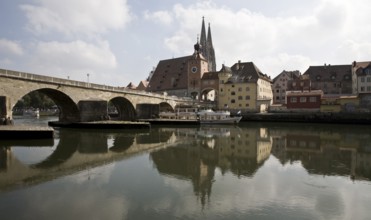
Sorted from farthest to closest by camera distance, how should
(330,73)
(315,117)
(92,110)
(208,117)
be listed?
(330,73), (315,117), (208,117), (92,110)

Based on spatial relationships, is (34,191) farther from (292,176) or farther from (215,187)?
(292,176)

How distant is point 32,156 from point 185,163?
372 inches

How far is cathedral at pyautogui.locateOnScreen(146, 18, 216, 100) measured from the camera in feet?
254

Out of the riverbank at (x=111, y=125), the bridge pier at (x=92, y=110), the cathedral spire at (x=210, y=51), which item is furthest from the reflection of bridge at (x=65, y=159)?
the cathedral spire at (x=210, y=51)

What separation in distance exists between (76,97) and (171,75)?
4715cm

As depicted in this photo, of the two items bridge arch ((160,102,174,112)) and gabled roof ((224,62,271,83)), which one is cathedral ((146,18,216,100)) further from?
bridge arch ((160,102,174,112))

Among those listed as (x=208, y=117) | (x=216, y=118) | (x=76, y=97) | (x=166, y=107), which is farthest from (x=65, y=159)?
(x=166, y=107)

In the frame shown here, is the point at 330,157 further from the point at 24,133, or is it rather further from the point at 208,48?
the point at 208,48

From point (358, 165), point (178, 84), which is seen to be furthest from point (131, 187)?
point (178, 84)

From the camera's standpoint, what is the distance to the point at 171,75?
8406cm

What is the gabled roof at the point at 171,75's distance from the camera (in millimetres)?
81125

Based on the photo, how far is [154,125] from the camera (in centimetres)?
4544

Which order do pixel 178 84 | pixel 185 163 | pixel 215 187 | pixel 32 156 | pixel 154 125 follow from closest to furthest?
pixel 215 187, pixel 185 163, pixel 32 156, pixel 154 125, pixel 178 84

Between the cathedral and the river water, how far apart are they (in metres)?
56.5
